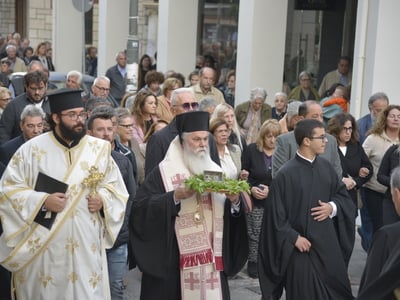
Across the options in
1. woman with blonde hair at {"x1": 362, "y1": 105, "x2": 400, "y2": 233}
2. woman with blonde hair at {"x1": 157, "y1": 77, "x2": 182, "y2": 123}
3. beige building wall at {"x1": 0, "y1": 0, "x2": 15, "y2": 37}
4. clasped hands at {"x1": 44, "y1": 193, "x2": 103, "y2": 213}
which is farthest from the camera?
beige building wall at {"x1": 0, "y1": 0, "x2": 15, "y2": 37}

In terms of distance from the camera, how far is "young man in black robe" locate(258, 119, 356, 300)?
23.5 ft

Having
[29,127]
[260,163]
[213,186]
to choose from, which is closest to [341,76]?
[260,163]

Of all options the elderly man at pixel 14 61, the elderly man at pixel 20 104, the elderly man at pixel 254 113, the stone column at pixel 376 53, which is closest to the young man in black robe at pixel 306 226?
the elderly man at pixel 20 104

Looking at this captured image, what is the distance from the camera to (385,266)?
482 cm

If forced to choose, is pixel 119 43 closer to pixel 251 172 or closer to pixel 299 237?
pixel 251 172

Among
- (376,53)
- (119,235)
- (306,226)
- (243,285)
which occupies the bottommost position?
(243,285)

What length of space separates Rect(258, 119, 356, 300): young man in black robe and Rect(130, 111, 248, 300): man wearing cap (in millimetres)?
531

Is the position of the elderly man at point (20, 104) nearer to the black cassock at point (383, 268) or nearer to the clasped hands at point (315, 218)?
the clasped hands at point (315, 218)

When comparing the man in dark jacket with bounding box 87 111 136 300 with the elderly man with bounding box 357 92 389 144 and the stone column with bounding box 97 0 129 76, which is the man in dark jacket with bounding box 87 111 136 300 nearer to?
the elderly man with bounding box 357 92 389 144

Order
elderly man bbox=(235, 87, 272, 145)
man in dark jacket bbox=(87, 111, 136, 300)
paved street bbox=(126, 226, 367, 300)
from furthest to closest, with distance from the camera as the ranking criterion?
elderly man bbox=(235, 87, 272, 145) < paved street bbox=(126, 226, 367, 300) < man in dark jacket bbox=(87, 111, 136, 300)

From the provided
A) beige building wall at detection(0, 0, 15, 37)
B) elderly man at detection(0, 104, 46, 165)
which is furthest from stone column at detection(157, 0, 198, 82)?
beige building wall at detection(0, 0, 15, 37)

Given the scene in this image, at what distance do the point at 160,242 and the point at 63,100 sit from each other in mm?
1354

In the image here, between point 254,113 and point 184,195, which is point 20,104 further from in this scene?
point 254,113

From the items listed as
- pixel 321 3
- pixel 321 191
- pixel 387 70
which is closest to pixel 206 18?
pixel 321 3
